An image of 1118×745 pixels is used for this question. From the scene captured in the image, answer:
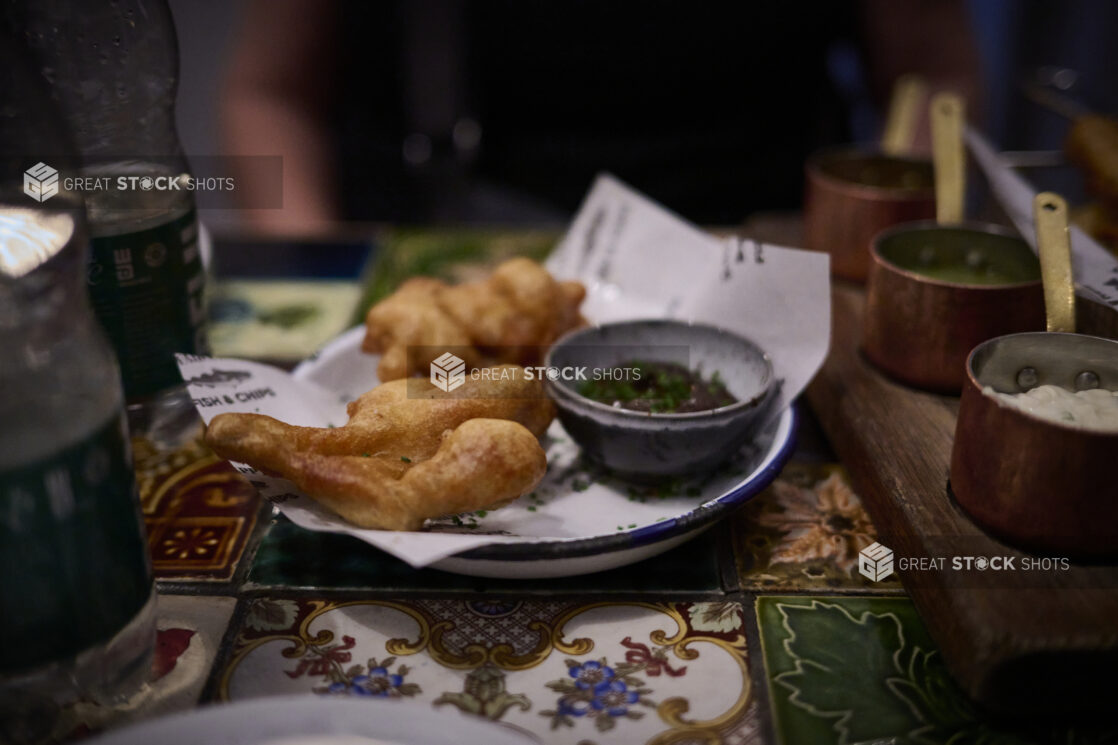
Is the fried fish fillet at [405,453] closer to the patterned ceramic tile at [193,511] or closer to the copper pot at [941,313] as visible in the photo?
the patterned ceramic tile at [193,511]

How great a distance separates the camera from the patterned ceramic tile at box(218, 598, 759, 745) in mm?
900

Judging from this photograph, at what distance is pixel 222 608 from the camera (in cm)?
105

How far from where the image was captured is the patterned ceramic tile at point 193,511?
1127 millimetres

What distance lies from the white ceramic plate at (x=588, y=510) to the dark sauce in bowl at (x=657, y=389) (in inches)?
3.9

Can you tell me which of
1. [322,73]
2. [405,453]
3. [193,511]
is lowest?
[193,511]

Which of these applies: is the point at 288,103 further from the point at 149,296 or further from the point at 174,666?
the point at 174,666

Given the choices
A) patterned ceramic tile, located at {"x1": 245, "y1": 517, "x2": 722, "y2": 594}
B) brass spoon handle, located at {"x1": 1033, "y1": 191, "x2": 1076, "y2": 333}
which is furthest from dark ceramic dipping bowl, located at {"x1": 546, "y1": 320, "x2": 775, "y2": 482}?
brass spoon handle, located at {"x1": 1033, "y1": 191, "x2": 1076, "y2": 333}

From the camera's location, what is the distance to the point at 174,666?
0.96 metres

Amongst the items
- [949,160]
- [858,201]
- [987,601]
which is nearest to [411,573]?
[987,601]

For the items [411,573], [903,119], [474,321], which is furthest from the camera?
[903,119]

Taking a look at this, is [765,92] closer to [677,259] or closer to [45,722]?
[677,259]

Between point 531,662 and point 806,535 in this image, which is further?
point 806,535

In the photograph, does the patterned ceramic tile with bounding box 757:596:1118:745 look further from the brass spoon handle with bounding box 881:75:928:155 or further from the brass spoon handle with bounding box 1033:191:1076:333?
the brass spoon handle with bounding box 881:75:928:155

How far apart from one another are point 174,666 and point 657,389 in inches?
27.5
